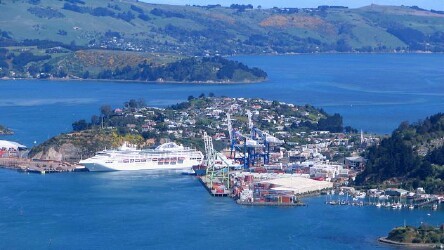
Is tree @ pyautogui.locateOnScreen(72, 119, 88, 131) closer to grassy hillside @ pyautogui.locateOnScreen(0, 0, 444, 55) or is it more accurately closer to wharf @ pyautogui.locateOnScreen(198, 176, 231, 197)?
wharf @ pyautogui.locateOnScreen(198, 176, 231, 197)

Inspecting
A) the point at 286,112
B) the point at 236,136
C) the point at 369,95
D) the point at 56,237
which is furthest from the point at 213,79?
the point at 56,237

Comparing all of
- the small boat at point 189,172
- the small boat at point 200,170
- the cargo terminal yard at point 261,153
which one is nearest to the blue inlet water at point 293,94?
the cargo terminal yard at point 261,153

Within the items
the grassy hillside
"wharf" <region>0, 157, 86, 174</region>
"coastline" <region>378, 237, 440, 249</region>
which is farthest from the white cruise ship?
the grassy hillside

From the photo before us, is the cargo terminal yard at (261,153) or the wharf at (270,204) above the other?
the cargo terminal yard at (261,153)

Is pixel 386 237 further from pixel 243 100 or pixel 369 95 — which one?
pixel 369 95

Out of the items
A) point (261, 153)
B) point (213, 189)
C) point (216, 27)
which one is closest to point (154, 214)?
point (213, 189)

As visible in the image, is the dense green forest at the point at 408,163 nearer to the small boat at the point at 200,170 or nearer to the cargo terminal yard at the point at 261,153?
the cargo terminal yard at the point at 261,153
